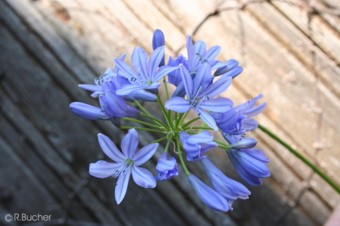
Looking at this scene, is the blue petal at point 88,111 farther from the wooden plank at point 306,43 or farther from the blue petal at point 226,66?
the wooden plank at point 306,43

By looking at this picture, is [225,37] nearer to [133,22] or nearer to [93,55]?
[133,22]

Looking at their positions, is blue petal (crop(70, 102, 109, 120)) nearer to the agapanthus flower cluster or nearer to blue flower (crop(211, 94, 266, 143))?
the agapanthus flower cluster

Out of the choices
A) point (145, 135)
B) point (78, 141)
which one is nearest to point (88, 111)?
point (145, 135)

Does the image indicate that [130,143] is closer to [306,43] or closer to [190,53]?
[190,53]

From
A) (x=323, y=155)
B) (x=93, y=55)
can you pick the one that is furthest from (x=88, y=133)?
(x=323, y=155)

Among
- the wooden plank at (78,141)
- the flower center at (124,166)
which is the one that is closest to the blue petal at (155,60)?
the flower center at (124,166)
